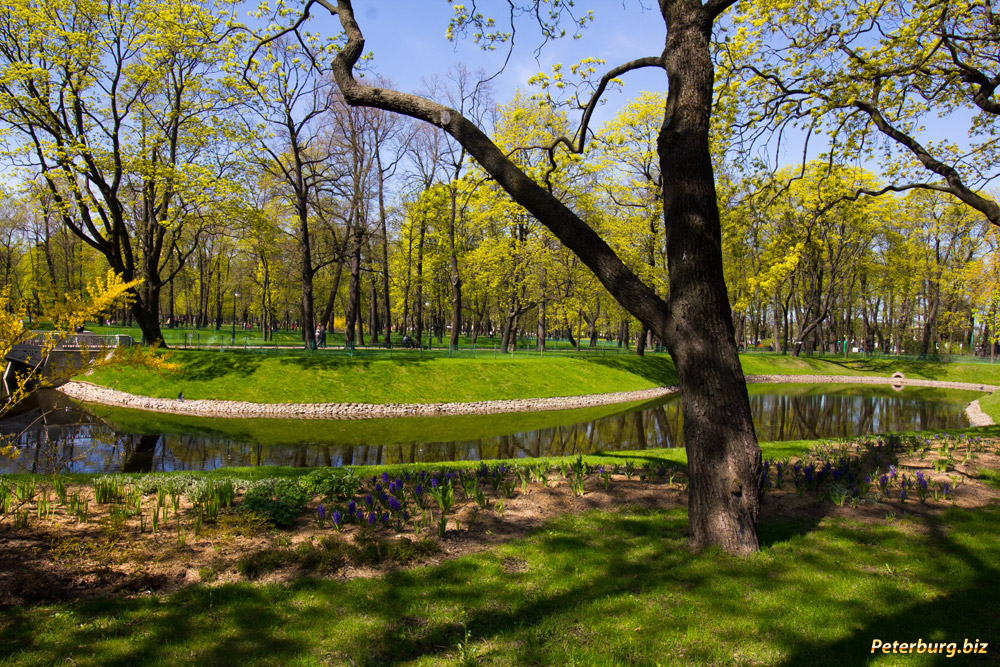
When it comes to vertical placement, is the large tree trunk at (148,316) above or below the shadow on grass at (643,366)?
above

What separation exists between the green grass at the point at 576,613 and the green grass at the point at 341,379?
1654 centimetres

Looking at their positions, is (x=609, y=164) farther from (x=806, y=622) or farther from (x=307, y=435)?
(x=806, y=622)

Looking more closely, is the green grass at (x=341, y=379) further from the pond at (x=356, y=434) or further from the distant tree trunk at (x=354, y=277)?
the distant tree trunk at (x=354, y=277)

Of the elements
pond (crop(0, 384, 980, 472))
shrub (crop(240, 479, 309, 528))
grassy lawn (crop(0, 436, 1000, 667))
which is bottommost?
pond (crop(0, 384, 980, 472))

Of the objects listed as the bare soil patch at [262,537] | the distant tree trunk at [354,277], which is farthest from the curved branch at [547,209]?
the distant tree trunk at [354,277]

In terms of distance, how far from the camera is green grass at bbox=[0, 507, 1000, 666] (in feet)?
9.99

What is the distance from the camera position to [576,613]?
11.4ft

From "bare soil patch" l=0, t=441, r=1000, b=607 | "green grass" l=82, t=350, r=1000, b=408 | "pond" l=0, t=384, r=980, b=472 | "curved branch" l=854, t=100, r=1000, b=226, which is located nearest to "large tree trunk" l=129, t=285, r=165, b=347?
"green grass" l=82, t=350, r=1000, b=408

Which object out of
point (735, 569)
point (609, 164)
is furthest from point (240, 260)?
point (735, 569)

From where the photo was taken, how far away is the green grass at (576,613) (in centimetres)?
304

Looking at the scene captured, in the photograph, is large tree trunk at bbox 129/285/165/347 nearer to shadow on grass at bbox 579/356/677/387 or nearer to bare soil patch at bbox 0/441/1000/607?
bare soil patch at bbox 0/441/1000/607

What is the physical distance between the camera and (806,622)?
3.41 metres

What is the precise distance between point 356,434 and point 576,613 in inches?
533

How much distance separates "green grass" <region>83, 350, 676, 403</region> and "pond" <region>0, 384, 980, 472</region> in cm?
172
